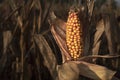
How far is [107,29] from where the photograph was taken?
119 inches

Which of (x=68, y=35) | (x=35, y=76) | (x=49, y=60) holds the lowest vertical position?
(x=35, y=76)

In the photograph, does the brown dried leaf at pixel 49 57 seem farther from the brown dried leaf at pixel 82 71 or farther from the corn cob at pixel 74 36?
the brown dried leaf at pixel 82 71

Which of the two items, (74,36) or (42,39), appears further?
(42,39)

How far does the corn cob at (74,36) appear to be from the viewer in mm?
2248

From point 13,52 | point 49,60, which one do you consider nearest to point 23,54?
point 13,52

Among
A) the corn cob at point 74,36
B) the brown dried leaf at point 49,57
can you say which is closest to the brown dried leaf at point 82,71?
the corn cob at point 74,36

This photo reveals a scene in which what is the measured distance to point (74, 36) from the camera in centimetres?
225

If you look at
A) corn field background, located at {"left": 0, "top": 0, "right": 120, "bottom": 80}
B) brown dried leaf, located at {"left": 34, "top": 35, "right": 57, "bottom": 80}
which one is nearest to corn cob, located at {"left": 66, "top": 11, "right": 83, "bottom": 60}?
corn field background, located at {"left": 0, "top": 0, "right": 120, "bottom": 80}

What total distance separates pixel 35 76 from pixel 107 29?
1.06 meters

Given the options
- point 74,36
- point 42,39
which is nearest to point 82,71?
point 74,36

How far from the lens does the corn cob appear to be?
2.25 metres

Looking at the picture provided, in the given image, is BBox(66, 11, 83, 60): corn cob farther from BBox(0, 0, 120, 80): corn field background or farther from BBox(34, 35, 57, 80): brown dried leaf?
BBox(34, 35, 57, 80): brown dried leaf

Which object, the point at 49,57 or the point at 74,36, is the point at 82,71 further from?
the point at 49,57

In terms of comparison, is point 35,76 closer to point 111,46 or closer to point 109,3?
point 111,46
